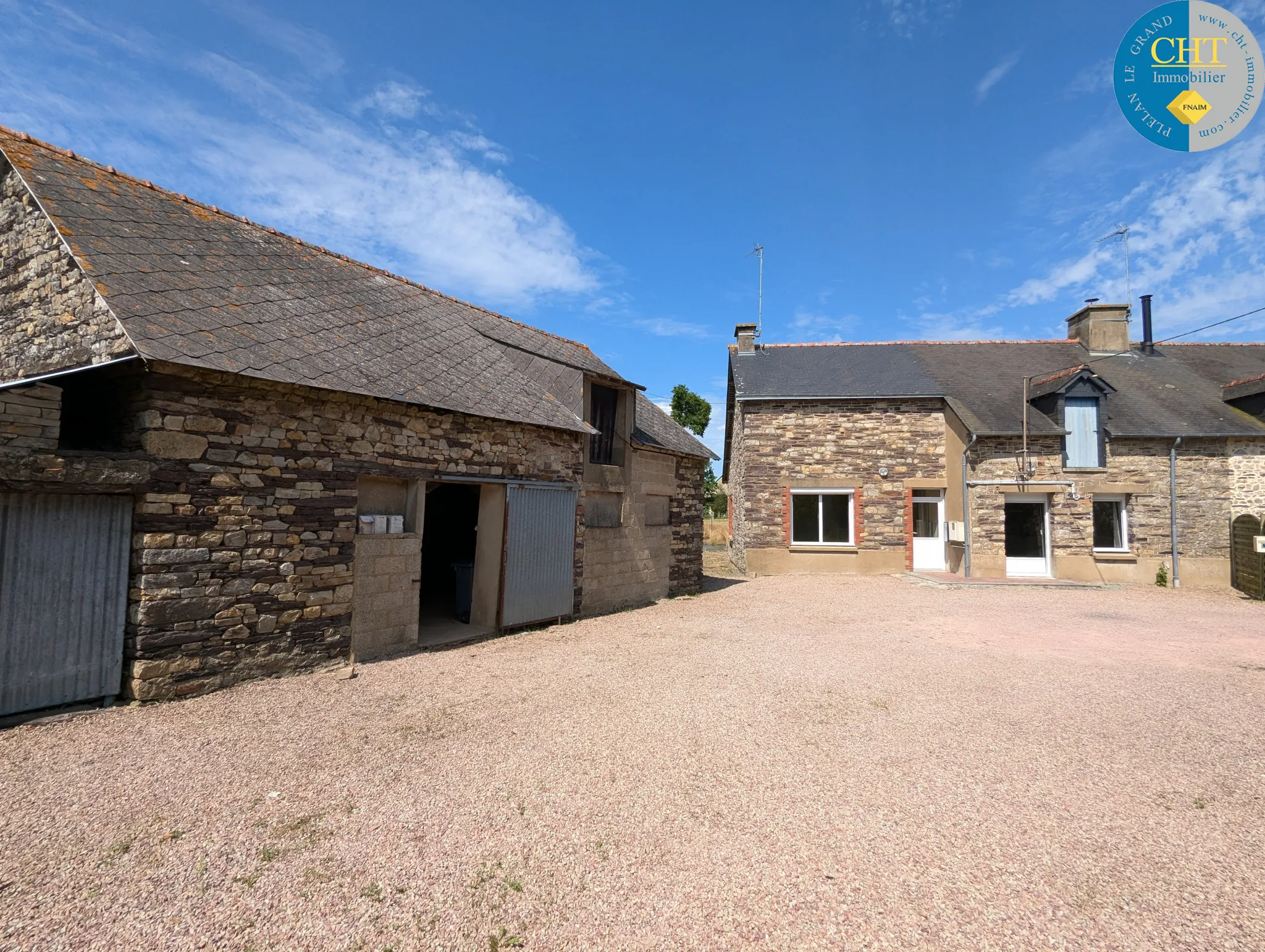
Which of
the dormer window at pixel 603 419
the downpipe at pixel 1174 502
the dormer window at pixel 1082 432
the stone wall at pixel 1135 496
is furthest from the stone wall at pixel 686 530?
the downpipe at pixel 1174 502

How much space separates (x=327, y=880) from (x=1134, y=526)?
19.3m

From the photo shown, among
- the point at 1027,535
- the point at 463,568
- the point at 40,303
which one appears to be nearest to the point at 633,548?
the point at 463,568

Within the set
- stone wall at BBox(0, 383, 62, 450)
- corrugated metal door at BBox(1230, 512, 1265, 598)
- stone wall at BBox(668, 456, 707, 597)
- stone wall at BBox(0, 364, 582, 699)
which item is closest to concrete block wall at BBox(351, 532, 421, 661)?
stone wall at BBox(0, 364, 582, 699)

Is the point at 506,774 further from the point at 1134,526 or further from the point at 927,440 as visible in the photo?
the point at 1134,526

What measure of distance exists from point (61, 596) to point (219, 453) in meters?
1.63

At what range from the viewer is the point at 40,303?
5836 mm

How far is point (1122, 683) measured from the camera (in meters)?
6.29

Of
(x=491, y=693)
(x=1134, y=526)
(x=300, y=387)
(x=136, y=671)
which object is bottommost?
(x=491, y=693)

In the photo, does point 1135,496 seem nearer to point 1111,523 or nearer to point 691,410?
point 1111,523

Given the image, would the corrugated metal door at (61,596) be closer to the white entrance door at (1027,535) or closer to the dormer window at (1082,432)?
the white entrance door at (1027,535)

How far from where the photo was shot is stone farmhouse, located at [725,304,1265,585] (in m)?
15.0

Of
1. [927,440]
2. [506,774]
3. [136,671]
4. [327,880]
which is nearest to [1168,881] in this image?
[506,774]

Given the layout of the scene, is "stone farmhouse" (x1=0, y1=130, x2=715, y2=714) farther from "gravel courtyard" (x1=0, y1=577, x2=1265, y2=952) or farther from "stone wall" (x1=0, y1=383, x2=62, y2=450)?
"gravel courtyard" (x1=0, y1=577, x2=1265, y2=952)

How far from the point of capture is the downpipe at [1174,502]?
14875mm
